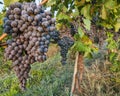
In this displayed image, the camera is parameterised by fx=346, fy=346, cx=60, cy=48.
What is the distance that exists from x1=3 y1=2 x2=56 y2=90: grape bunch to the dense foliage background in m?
0.20

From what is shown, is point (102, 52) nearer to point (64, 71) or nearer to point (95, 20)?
point (64, 71)

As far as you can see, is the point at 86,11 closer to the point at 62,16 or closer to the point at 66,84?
the point at 62,16

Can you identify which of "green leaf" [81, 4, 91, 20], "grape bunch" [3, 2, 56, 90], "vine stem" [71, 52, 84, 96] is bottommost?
"vine stem" [71, 52, 84, 96]

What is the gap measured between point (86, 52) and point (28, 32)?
131cm

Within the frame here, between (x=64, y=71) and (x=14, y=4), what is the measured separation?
550cm

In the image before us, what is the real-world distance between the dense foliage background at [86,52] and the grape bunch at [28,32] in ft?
0.65

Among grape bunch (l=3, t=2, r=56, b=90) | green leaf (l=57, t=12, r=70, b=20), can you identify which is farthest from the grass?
grape bunch (l=3, t=2, r=56, b=90)

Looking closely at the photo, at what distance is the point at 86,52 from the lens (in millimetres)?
2750

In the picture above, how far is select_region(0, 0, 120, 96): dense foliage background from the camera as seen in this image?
2.31 metres

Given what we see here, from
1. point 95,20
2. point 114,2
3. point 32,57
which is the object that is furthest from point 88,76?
point 32,57

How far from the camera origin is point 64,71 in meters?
7.00

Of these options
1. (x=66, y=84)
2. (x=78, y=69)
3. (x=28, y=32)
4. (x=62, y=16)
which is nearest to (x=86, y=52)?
(x=62, y=16)

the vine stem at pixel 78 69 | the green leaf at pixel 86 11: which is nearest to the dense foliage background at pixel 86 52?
the green leaf at pixel 86 11

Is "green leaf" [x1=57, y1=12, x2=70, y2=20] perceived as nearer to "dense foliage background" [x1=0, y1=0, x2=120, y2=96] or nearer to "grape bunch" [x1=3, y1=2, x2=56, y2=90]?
"dense foliage background" [x1=0, y1=0, x2=120, y2=96]
